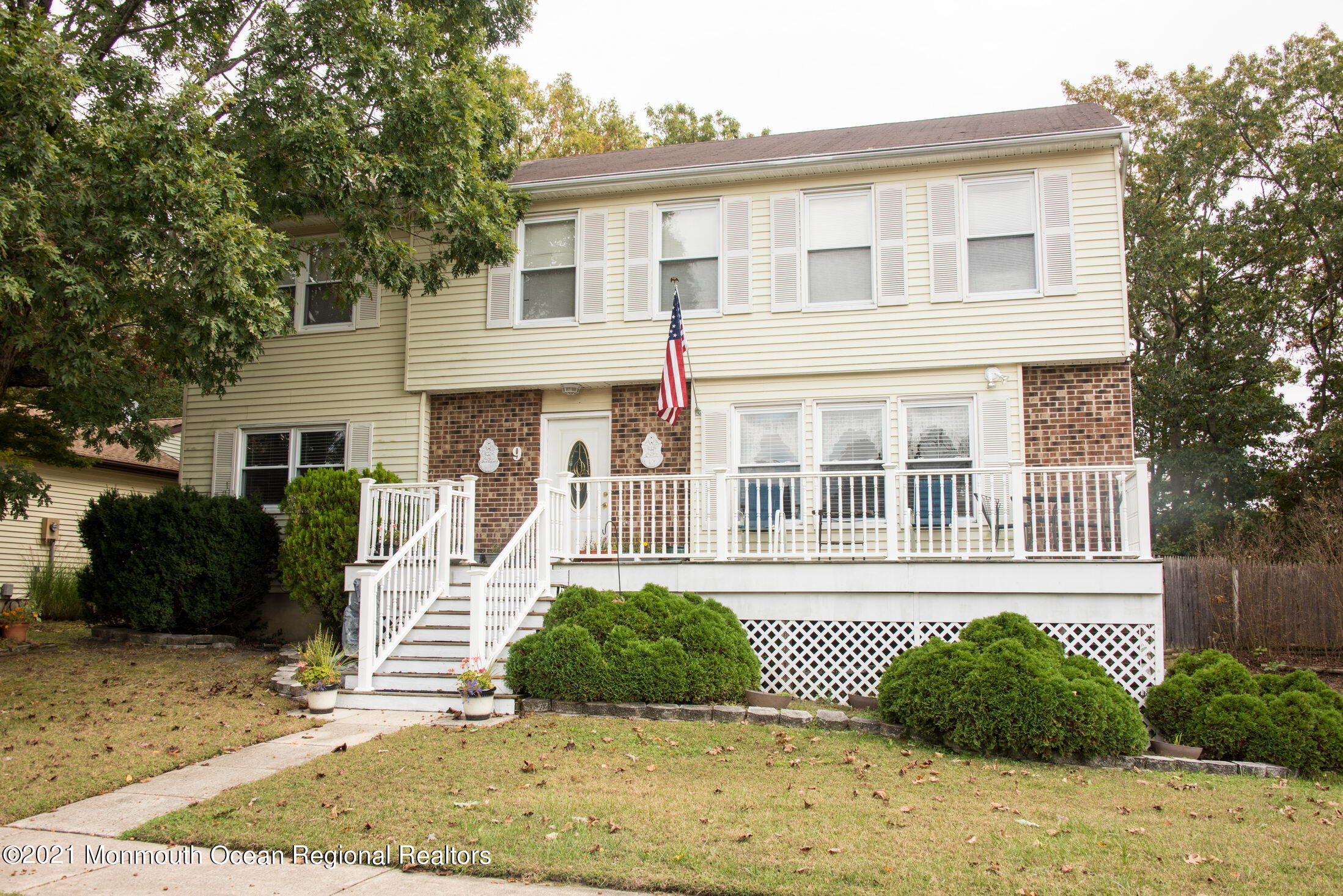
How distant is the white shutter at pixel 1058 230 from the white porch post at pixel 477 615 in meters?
7.37

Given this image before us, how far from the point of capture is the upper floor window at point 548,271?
13148mm

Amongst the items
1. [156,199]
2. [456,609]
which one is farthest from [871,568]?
[156,199]

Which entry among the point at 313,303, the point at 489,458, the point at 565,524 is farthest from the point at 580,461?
the point at 313,303

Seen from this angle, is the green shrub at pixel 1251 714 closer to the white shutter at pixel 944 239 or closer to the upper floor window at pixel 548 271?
the white shutter at pixel 944 239

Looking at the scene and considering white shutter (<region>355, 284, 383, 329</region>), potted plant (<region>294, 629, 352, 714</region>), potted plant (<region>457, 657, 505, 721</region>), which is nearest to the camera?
potted plant (<region>457, 657, 505, 721</region>)

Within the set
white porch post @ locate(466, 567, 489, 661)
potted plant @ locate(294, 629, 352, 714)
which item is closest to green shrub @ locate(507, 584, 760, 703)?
white porch post @ locate(466, 567, 489, 661)

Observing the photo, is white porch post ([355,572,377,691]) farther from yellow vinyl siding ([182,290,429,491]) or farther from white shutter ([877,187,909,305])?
white shutter ([877,187,909,305])

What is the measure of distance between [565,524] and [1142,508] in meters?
5.77

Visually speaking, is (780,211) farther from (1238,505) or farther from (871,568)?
(1238,505)

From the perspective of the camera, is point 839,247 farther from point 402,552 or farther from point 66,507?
point 66,507

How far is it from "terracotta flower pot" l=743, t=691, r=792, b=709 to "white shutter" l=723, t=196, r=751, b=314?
5.37 m

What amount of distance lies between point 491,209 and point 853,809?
30.4 ft

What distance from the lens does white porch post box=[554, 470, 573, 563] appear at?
1041 centimetres

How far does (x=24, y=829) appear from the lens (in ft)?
17.1
